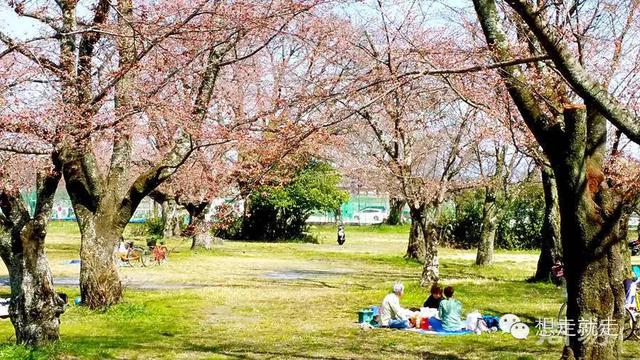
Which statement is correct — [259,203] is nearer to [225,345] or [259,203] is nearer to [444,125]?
[444,125]

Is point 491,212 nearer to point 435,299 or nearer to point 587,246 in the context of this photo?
point 435,299

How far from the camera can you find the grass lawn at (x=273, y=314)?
9805 millimetres

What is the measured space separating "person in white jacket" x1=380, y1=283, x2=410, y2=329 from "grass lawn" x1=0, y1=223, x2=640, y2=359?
17.6 inches

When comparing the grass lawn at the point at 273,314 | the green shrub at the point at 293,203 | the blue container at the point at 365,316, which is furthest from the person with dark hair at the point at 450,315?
the green shrub at the point at 293,203

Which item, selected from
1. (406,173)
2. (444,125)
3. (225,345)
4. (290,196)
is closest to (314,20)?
(406,173)

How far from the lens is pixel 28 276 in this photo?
9.04 metres

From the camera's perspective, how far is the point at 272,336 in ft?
36.7

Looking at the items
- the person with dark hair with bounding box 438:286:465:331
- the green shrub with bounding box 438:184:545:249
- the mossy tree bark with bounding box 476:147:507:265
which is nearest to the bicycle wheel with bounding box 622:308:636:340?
the person with dark hair with bounding box 438:286:465:331

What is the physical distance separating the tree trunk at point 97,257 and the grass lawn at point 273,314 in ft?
0.99

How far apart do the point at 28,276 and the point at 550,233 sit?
572 inches

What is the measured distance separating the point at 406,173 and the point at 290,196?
939 inches

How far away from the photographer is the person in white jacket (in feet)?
39.4

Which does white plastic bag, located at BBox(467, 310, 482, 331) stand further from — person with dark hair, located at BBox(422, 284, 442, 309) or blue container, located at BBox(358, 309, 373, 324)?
blue container, located at BBox(358, 309, 373, 324)

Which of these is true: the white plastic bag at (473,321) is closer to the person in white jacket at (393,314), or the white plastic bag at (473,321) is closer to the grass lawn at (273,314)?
the grass lawn at (273,314)
